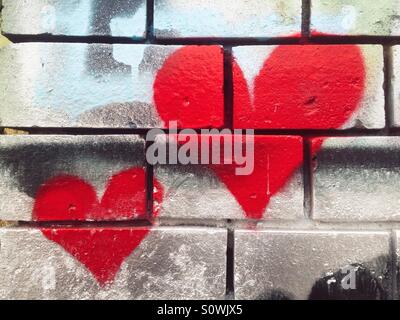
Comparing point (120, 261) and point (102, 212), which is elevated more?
point (102, 212)

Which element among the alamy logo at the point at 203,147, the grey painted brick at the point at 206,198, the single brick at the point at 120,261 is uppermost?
the alamy logo at the point at 203,147

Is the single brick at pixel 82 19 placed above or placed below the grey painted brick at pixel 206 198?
above

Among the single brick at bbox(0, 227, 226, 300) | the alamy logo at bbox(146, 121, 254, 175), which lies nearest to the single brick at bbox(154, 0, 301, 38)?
the alamy logo at bbox(146, 121, 254, 175)

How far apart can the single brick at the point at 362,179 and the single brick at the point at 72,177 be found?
0.48 m

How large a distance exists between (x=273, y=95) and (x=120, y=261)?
0.61 metres

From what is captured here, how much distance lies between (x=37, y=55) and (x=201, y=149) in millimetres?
517

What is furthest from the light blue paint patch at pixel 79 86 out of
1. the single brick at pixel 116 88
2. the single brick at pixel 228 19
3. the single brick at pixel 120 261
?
the single brick at pixel 120 261

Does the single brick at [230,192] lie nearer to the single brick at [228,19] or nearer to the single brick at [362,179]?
the single brick at [362,179]

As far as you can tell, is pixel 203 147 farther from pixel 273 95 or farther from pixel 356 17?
pixel 356 17

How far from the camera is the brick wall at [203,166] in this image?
3.58ft

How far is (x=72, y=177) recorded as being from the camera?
1.10 m

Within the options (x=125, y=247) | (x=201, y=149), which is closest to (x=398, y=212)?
(x=201, y=149)

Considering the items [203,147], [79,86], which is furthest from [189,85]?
[79,86]

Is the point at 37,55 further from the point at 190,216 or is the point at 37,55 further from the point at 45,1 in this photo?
the point at 190,216
